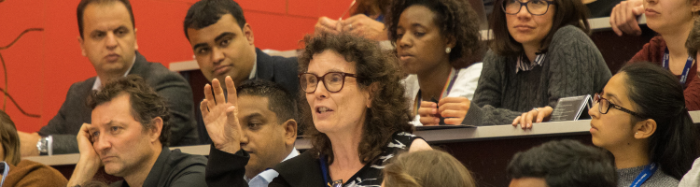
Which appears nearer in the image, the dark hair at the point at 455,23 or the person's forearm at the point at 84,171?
the person's forearm at the point at 84,171

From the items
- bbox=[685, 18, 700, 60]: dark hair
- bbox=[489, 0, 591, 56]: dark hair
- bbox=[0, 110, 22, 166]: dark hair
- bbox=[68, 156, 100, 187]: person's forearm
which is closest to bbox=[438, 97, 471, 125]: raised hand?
bbox=[489, 0, 591, 56]: dark hair

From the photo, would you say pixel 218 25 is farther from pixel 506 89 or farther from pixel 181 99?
pixel 506 89

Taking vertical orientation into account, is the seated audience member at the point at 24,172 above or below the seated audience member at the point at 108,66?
below

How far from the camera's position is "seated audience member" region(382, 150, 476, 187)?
5.05ft

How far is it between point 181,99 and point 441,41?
1.20 metres

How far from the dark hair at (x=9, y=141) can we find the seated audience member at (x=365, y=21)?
1274mm

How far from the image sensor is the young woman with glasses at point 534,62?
2523mm

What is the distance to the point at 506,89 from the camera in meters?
2.85

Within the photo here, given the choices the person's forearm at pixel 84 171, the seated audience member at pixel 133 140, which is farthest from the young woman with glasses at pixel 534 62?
the person's forearm at pixel 84 171

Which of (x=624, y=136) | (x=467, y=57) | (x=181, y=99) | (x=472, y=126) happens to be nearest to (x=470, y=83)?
(x=467, y=57)

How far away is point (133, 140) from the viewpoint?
2.73 metres

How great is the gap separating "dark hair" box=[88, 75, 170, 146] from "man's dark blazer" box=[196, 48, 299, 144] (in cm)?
47

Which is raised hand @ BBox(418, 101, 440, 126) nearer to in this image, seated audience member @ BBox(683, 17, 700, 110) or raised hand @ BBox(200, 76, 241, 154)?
raised hand @ BBox(200, 76, 241, 154)

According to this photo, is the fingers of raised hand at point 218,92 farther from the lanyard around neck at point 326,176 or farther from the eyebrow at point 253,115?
the eyebrow at point 253,115
